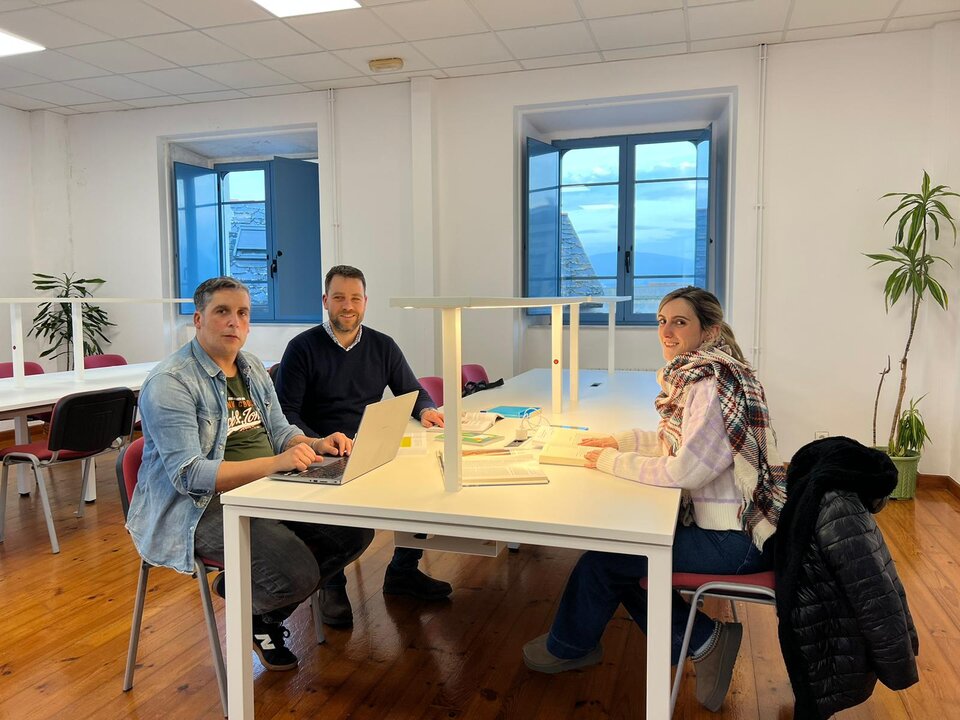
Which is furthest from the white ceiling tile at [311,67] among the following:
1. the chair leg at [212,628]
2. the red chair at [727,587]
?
the red chair at [727,587]

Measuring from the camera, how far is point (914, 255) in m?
4.29

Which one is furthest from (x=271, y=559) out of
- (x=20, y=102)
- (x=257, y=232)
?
(x=20, y=102)

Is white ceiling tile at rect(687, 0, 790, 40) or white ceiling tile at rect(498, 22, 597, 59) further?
white ceiling tile at rect(498, 22, 597, 59)

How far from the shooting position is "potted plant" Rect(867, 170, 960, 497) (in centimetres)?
427

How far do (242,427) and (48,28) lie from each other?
136 inches

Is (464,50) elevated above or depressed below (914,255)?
above

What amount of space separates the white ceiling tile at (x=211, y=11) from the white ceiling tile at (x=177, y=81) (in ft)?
3.48

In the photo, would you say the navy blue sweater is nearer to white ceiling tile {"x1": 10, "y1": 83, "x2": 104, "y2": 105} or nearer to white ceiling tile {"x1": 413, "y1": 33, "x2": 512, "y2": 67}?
white ceiling tile {"x1": 413, "y1": 33, "x2": 512, "y2": 67}

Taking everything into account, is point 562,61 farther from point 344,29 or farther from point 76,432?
point 76,432

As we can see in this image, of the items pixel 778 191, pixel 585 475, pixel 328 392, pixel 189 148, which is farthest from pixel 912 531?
pixel 189 148

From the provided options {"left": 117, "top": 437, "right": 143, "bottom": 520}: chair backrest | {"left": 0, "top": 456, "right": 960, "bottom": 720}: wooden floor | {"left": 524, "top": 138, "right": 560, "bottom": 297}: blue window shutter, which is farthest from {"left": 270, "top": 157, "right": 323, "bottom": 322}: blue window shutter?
{"left": 117, "top": 437, "right": 143, "bottom": 520}: chair backrest

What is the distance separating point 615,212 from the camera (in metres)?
5.72

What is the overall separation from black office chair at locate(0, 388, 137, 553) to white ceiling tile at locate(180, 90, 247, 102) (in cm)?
310

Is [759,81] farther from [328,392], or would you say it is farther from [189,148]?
[189,148]
